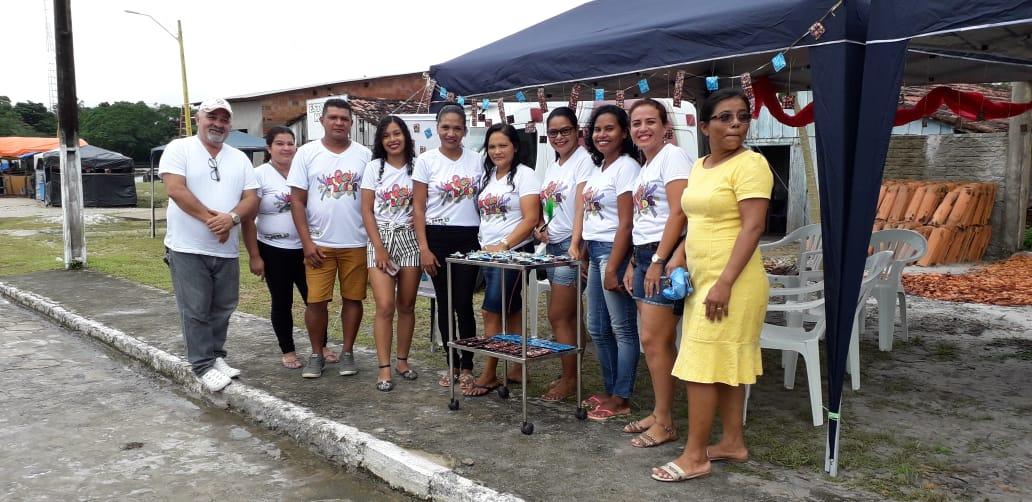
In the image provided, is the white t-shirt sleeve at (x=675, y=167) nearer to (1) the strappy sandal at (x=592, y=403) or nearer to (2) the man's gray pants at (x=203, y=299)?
(1) the strappy sandal at (x=592, y=403)

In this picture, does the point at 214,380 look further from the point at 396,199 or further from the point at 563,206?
the point at 563,206

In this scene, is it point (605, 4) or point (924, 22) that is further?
point (605, 4)

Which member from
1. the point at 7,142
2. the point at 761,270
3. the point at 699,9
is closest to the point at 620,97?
the point at 699,9

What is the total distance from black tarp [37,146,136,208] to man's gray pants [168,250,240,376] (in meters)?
29.2

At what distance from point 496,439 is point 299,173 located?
→ 7.42 ft

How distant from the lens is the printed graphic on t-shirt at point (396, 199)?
5.22 meters

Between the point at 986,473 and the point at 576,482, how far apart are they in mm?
1932

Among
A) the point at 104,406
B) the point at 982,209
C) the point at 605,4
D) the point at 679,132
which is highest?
the point at 605,4

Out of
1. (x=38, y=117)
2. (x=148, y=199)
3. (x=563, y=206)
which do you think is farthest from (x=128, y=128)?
(x=563, y=206)

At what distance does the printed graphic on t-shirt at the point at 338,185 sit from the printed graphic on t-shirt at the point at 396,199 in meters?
0.30

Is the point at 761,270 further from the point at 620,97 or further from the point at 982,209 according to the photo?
the point at 982,209

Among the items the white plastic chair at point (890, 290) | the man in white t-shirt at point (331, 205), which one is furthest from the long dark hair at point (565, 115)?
the white plastic chair at point (890, 290)

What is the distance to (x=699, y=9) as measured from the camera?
4414 mm

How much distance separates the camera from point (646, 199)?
13.7 feet
